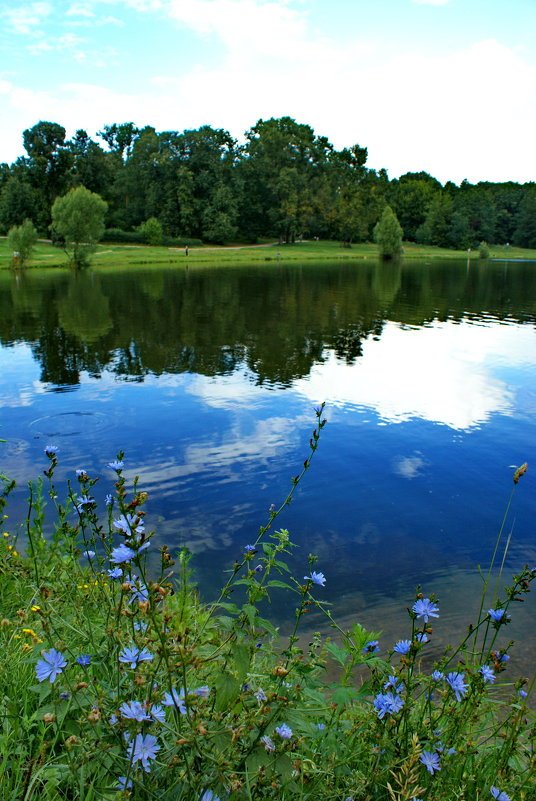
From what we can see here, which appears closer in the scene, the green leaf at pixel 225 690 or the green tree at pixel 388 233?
the green leaf at pixel 225 690

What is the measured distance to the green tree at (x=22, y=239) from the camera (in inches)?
1705

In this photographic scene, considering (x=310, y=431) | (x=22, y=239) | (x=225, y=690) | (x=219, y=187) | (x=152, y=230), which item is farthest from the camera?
(x=219, y=187)

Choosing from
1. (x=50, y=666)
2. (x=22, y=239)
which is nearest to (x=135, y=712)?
(x=50, y=666)

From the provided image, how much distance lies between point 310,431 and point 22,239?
41.6 meters

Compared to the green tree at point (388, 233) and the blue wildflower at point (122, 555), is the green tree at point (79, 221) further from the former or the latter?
the blue wildflower at point (122, 555)

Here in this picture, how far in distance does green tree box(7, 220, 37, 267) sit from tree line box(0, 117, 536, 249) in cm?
1691

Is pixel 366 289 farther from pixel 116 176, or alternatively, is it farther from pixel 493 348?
pixel 116 176

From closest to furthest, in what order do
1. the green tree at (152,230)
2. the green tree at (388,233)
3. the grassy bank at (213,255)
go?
the grassy bank at (213,255)
the green tree at (152,230)
the green tree at (388,233)

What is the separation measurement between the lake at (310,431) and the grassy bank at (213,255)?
31118 mm

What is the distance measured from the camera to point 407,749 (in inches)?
79.1

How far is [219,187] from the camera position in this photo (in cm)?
7356

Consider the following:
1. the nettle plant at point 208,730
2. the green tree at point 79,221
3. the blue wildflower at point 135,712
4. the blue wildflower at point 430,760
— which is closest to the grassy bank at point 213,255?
the green tree at point 79,221

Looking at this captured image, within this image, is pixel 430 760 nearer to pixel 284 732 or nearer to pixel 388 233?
pixel 284 732

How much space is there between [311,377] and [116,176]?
77.0 meters
